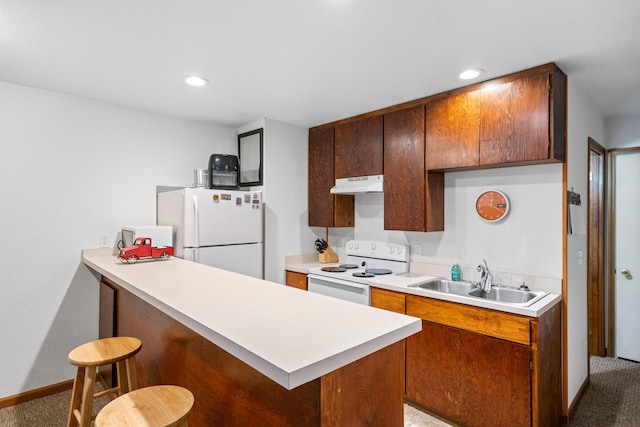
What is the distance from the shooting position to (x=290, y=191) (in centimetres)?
378

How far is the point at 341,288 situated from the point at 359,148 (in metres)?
1.34

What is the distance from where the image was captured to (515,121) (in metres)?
2.37

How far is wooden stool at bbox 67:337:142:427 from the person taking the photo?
1607mm

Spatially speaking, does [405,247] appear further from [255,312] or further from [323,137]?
[255,312]

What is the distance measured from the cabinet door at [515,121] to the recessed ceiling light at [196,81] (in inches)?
79.1

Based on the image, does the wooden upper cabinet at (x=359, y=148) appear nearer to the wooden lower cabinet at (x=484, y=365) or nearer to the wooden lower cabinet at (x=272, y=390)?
the wooden lower cabinet at (x=484, y=365)

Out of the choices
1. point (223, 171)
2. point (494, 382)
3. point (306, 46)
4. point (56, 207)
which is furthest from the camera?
point (223, 171)

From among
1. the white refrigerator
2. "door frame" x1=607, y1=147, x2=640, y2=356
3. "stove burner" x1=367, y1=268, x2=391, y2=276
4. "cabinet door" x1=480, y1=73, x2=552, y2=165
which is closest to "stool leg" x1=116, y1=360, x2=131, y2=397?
the white refrigerator

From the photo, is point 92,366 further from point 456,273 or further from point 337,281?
point 456,273

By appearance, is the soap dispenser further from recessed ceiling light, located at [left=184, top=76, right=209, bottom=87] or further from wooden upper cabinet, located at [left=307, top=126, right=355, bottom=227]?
→ recessed ceiling light, located at [left=184, top=76, right=209, bottom=87]

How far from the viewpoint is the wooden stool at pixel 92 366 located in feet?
5.27

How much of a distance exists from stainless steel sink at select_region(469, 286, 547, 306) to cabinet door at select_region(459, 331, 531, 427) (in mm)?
437

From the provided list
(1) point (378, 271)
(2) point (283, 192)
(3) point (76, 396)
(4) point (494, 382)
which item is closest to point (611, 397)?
(4) point (494, 382)

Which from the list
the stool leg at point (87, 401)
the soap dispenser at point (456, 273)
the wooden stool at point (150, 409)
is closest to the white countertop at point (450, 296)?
the soap dispenser at point (456, 273)
